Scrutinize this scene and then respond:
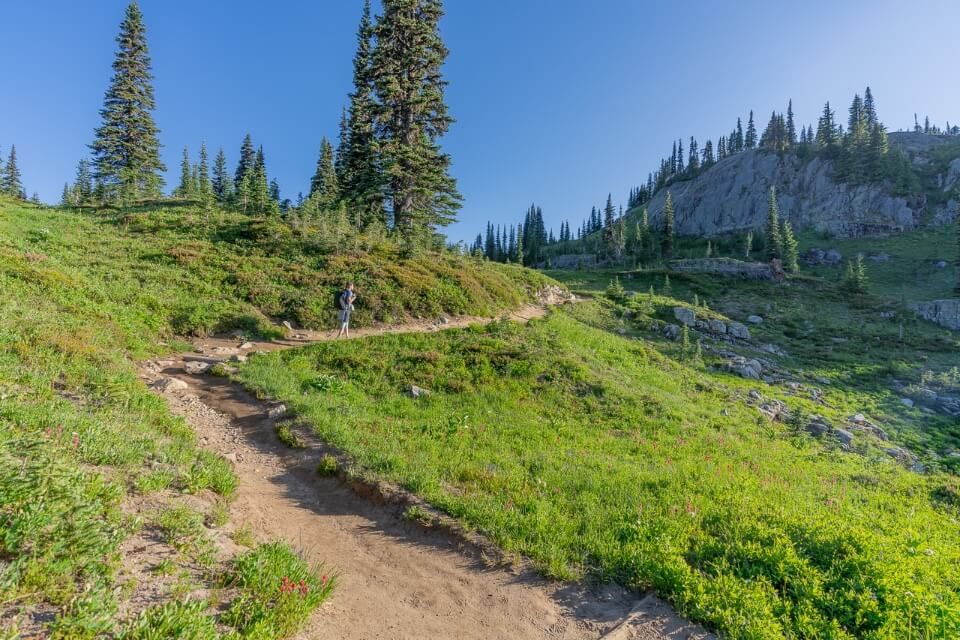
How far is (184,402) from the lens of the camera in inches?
413

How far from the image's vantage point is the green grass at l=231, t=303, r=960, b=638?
16.7 ft

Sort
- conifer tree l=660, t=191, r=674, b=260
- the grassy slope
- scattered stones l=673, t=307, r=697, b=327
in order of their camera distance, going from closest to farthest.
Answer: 1. the grassy slope
2. scattered stones l=673, t=307, r=697, b=327
3. conifer tree l=660, t=191, r=674, b=260

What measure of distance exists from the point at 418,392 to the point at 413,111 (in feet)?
95.0

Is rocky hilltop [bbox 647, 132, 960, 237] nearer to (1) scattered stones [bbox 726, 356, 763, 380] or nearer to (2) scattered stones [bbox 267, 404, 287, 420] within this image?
(1) scattered stones [bbox 726, 356, 763, 380]

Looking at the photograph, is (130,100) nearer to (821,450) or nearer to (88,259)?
(88,259)

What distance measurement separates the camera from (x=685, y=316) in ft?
107

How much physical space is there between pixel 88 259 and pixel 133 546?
78.2 feet

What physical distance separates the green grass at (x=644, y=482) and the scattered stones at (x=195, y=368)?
1266mm

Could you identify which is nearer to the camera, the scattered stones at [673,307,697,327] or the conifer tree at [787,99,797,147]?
the scattered stones at [673,307,697,327]

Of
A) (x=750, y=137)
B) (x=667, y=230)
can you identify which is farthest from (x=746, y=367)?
(x=750, y=137)

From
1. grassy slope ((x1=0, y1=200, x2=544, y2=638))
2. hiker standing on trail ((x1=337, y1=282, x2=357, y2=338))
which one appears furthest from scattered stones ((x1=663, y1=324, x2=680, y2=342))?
hiker standing on trail ((x1=337, y1=282, x2=357, y2=338))

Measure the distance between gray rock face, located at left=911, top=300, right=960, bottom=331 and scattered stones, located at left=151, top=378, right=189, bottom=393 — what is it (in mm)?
65231

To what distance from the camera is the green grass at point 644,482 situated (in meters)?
5.09

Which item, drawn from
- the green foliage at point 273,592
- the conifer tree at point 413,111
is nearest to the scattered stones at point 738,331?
the conifer tree at point 413,111
